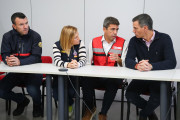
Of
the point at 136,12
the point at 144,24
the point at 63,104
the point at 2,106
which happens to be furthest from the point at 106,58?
the point at 2,106

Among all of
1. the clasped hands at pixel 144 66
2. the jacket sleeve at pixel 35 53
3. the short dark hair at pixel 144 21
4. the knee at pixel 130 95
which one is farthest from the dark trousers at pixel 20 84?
the short dark hair at pixel 144 21

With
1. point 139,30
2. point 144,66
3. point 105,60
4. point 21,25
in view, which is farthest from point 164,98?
point 21,25

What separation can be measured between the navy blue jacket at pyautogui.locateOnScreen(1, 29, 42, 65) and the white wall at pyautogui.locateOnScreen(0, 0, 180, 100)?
1.00m

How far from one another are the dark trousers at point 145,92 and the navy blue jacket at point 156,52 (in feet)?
0.75

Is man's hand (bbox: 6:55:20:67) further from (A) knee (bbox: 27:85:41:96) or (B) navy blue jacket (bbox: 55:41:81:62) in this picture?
(B) navy blue jacket (bbox: 55:41:81:62)

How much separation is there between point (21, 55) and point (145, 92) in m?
1.62

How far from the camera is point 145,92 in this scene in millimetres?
2375

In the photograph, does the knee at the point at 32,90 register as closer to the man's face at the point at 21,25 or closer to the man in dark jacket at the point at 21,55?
the man in dark jacket at the point at 21,55

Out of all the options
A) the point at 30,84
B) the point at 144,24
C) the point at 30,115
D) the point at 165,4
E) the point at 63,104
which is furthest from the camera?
the point at 165,4

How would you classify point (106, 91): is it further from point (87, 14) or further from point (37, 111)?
point (87, 14)

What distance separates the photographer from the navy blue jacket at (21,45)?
8.84 ft

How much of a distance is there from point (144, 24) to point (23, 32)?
149cm

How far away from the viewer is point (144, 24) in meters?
2.37

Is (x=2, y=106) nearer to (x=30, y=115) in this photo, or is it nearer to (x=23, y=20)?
(x=30, y=115)
